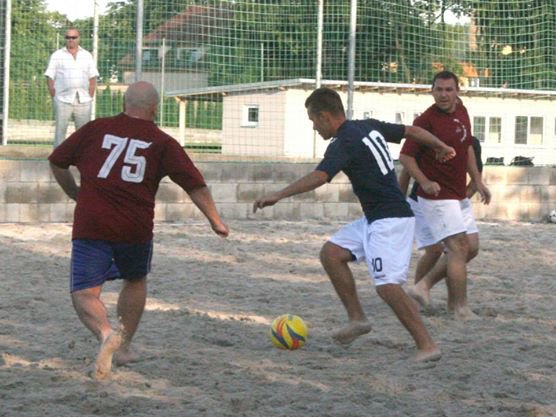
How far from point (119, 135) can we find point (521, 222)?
11.0 m

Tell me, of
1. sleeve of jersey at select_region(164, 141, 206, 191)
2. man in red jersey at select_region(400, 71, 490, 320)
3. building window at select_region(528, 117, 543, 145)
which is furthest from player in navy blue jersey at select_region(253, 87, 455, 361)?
building window at select_region(528, 117, 543, 145)

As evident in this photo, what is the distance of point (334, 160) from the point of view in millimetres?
6473

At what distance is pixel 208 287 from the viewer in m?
9.45

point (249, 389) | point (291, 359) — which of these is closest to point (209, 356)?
point (291, 359)

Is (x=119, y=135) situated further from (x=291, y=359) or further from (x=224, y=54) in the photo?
(x=224, y=54)

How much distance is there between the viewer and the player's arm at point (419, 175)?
7.43 meters

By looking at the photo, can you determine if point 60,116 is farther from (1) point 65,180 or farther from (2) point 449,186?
(1) point 65,180

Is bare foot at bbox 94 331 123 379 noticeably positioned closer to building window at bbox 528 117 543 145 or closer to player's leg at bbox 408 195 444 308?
player's leg at bbox 408 195 444 308

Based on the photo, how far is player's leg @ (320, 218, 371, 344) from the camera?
6930 millimetres

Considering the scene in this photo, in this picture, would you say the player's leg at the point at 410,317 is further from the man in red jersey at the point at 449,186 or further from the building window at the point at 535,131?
the building window at the point at 535,131

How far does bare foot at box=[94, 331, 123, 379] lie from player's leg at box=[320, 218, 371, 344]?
65.3 inches

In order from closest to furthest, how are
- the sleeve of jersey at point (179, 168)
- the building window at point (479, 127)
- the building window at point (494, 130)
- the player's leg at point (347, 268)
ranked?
the sleeve of jersey at point (179, 168)
the player's leg at point (347, 268)
the building window at point (479, 127)
the building window at point (494, 130)

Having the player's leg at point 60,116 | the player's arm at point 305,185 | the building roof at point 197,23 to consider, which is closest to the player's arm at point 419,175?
the player's arm at point 305,185

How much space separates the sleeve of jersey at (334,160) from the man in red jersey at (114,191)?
28.9 inches
